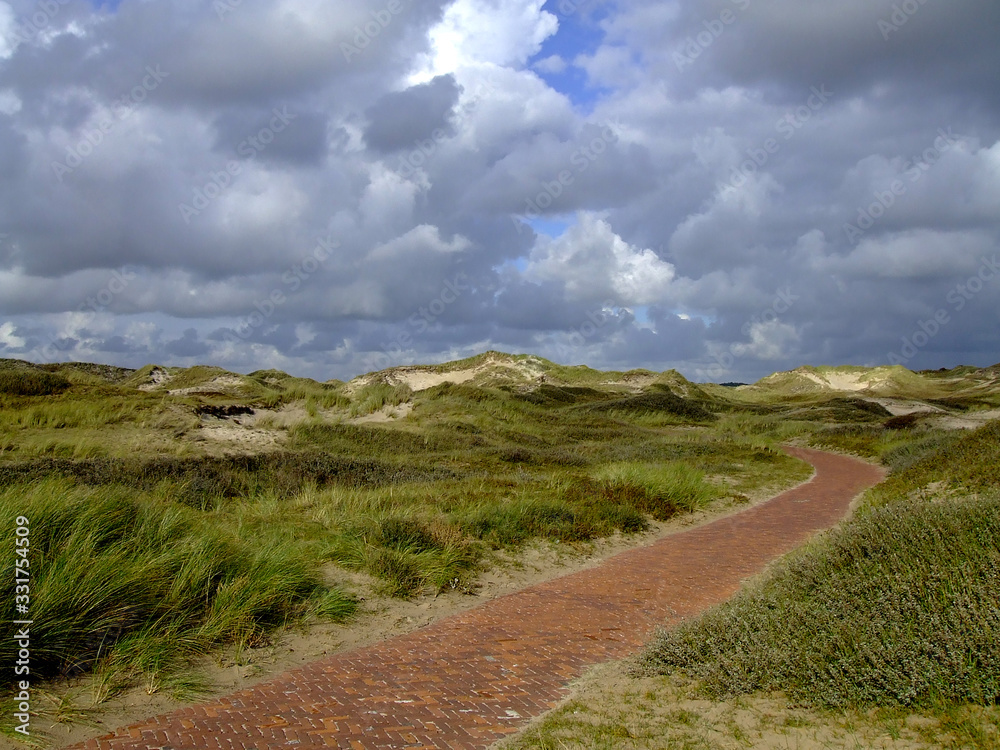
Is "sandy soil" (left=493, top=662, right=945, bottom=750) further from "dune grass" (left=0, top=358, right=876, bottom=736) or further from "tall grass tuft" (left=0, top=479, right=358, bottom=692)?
"tall grass tuft" (left=0, top=479, right=358, bottom=692)

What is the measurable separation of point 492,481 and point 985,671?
476 inches

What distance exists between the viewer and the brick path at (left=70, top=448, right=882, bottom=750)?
4273 millimetres

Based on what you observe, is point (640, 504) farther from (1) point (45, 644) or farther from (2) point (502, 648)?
(1) point (45, 644)

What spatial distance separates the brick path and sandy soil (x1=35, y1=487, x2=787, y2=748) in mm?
179

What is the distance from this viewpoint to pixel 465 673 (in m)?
5.43

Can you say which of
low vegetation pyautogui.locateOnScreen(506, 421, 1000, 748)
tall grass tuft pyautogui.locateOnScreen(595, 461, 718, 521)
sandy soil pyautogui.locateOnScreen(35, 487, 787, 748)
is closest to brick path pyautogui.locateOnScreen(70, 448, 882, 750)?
sandy soil pyautogui.locateOnScreen(35, 487, 787, 748)

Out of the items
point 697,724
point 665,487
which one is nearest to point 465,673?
point 697,724

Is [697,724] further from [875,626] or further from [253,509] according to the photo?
[253,509]

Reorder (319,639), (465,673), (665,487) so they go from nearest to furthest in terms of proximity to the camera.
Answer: (465,673) → (319,639) → (665,487)

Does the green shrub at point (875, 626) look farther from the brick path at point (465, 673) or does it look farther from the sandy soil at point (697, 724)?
the brick path at point (465, 673)

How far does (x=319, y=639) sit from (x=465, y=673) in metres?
1.66

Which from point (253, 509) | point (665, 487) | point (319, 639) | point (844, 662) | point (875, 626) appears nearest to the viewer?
point (844, 662)

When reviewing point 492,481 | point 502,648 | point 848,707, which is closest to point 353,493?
point 492,481

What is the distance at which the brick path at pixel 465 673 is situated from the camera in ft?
14.0
